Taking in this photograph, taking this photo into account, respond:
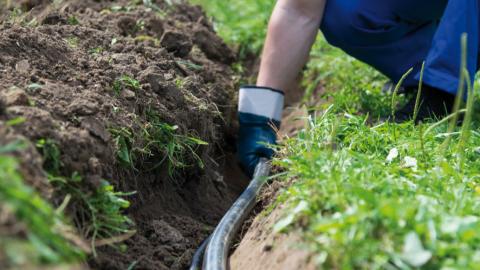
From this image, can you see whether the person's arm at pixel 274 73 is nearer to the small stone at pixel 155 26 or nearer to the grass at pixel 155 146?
the grass at pixel 155 146

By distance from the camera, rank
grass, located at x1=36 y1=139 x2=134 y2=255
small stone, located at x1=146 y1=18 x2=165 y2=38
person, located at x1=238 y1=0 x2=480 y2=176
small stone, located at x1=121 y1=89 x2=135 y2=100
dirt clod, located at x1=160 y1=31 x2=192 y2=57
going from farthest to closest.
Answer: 1. small stone, located at x1=146 y1=18 x2=165 y2=38
2. dirt clod, located at x1=160 y1=31 x2=192 y2=57
3. person, located at x1=238 y1=0 x2=480 y2=176
4. small stone, located at x1=121 y1=89 x2=135 y2=100
5. grass, located at x1=36 y1=139 x2=134 y2=255

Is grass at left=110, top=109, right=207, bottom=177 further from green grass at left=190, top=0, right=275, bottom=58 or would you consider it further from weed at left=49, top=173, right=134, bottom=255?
green grass at left=190, top=0, right=275, bottom=58

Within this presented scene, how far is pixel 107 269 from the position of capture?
2.17 m

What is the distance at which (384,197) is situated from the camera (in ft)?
6.47

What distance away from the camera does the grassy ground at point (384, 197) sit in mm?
1770

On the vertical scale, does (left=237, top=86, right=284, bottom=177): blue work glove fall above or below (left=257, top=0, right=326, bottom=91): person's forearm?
below

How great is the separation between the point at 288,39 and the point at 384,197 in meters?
1.54

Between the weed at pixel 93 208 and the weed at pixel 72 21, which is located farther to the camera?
the weed at pixel 72 21

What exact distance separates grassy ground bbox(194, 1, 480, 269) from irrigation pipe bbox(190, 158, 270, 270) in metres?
0.23

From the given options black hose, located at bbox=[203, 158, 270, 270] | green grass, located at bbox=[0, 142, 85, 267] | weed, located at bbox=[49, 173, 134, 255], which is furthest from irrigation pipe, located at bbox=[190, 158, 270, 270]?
green grass, located at bbox=[0, 142, 85, 267]

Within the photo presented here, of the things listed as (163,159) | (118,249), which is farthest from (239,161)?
(118,249)

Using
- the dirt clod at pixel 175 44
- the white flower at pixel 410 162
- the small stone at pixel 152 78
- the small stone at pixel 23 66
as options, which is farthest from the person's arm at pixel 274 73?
the small stone at pixel 23 66

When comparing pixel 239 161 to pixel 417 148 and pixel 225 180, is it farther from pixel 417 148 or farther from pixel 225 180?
pixel 417 148

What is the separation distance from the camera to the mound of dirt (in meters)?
2.18
